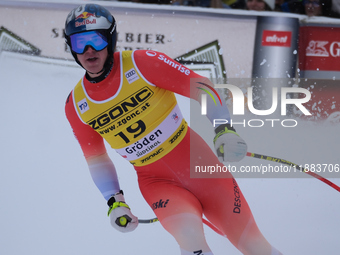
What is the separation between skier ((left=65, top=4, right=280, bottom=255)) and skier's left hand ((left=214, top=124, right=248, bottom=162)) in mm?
12

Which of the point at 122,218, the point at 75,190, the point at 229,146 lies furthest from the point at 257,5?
the point at 122,218

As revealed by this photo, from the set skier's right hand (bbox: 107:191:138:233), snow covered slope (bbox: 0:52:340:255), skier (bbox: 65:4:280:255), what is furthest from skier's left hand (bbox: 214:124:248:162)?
snow covered slope (bbox: 0:52:340:255)

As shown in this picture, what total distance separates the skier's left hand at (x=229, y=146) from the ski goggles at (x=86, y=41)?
905 mm

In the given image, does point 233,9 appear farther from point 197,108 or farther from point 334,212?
point 334,212

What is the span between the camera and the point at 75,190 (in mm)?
4676

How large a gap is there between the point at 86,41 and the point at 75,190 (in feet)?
7.68

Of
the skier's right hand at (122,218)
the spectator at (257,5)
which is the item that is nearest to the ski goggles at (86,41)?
the skier's right hand at (122,218)

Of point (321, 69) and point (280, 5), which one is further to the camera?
point (280, 5)

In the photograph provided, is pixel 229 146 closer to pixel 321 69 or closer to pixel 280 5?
Result: pixel 321 69

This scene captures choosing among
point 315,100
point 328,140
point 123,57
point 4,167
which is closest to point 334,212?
point 328,140

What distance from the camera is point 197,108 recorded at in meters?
6.08

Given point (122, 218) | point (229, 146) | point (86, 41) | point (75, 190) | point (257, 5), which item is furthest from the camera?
point (257, 5)

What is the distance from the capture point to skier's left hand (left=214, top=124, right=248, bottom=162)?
251 cm

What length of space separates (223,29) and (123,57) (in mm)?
3172
